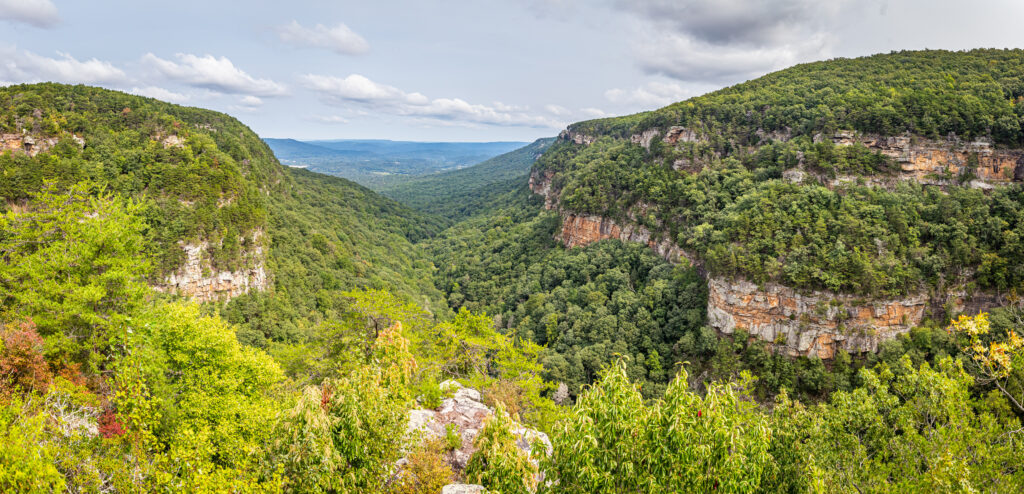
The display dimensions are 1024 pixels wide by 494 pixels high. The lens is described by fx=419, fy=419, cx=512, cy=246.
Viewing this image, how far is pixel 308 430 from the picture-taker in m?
7.52

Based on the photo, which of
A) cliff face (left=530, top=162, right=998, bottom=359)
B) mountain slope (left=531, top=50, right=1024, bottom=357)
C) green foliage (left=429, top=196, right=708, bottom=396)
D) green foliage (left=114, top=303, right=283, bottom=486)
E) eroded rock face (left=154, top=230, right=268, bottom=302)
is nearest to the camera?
green foliage (left=114, top=303, right=283, bottom=486)

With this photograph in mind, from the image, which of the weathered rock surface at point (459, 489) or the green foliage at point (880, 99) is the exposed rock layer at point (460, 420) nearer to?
the weathered rock surface at point (459, 489)

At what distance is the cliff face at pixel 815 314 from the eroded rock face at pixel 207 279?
5647 cm

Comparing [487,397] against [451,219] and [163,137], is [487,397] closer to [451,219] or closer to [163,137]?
[163,137]

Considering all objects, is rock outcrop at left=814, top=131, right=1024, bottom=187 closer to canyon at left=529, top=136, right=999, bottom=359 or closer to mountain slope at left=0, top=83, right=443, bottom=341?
canyon at left=529, top=136, right=999, bottom=359

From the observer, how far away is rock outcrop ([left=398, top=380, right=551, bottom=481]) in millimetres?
16188

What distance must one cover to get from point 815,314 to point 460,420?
135ft

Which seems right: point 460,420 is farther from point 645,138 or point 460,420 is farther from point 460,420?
point 645,138

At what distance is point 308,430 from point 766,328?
4973 centimetres

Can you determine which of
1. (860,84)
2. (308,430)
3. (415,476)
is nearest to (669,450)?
(308,430)

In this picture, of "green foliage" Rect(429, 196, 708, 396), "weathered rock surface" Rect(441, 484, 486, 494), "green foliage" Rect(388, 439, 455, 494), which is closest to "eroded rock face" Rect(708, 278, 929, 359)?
"green foliage" Rect(429, 196, 708, 396)

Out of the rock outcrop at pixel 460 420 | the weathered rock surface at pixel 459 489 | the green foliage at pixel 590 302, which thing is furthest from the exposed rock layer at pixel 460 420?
the green foliage at pixel 590 302

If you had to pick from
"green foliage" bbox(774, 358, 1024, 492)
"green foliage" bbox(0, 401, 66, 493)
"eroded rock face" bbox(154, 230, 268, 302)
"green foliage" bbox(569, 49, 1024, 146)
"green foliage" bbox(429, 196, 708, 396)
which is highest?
"green foliage" bbox(569, 49, 1024, 146)

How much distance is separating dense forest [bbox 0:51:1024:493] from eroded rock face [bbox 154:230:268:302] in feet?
4.48
